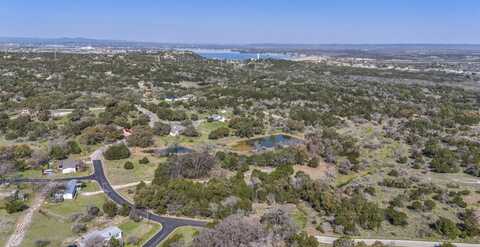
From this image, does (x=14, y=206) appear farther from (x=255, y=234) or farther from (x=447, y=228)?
(x=447, y=228)

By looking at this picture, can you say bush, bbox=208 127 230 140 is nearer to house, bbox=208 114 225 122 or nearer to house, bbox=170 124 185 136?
house, bbox=170 124 185 136

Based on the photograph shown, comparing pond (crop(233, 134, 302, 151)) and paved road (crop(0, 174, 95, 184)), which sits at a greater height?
paved road (crop(0, 174, 95, 184))

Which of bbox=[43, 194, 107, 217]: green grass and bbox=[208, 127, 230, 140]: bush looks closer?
bbox=[43, 194, 107, 217]: green grass

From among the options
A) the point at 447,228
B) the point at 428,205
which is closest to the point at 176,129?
the point at 428,205

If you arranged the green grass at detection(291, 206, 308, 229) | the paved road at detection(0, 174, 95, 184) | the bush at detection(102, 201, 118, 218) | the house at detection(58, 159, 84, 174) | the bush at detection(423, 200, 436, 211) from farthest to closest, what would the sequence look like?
the house at detection(58, 159, 84, 174), the paved road at detection(0, 174, 95, 184), the bush at detection(423, 200, 436, 211), the bush at detection(102, 201, 118, 218), the green grass at detection(291, 206, 308, 229)

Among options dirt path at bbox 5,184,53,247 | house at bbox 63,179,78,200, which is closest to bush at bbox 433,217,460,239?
dirt path at bbox 5,184,53,247
